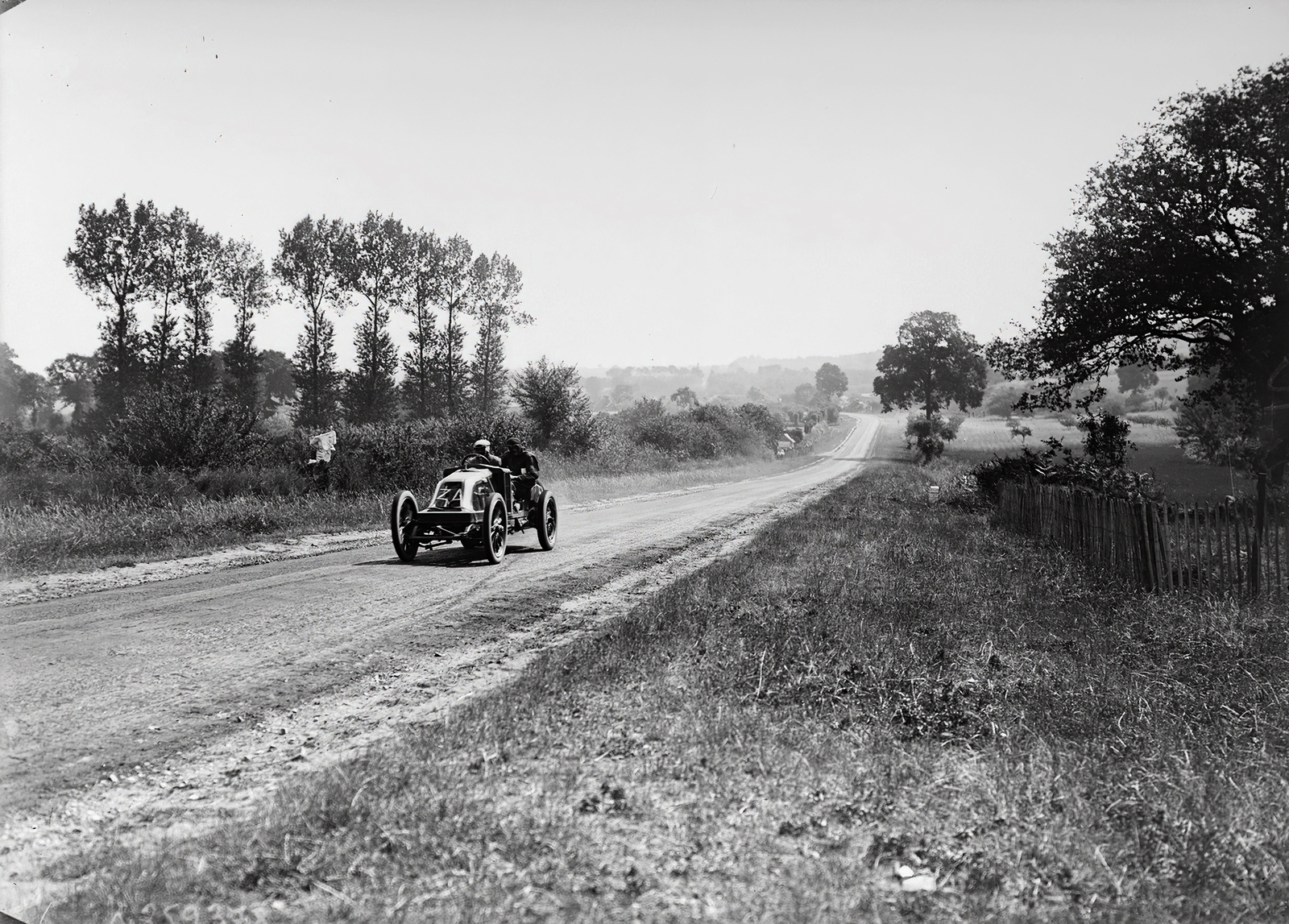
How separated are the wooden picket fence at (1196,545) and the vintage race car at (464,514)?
323 inches

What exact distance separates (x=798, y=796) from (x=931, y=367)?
2735 cm

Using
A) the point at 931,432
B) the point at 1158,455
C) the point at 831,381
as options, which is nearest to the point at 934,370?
the point at 931,432

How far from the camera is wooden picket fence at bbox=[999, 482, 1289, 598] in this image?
7793mm

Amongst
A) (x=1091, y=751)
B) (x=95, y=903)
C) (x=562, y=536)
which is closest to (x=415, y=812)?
(x=95, y=903)

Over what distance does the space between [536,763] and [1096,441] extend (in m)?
14.3

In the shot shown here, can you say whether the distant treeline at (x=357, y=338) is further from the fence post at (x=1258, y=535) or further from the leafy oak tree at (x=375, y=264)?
the fence post at (x=1258, y=535)

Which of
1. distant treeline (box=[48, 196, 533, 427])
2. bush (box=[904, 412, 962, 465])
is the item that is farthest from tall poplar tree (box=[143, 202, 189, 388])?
bush (box=[904, 412, 962, 465])

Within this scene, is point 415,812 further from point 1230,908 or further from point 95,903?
point 1230,908

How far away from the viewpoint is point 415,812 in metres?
3.13

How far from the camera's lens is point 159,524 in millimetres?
11672

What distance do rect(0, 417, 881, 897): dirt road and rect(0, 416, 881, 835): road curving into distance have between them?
0.05ft

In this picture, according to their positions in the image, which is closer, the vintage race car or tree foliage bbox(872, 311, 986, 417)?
the vintage race car

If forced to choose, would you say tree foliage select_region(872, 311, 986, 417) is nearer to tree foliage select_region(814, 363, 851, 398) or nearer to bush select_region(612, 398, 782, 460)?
bush select_region(612, 398, 782, 460)

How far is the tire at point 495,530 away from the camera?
1018 cm
